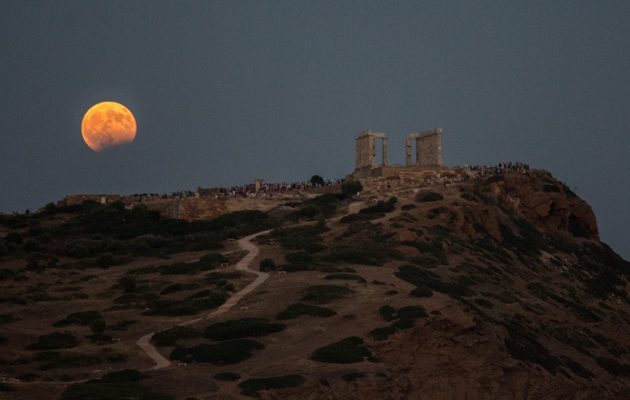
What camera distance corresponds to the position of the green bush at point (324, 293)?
4862 cm

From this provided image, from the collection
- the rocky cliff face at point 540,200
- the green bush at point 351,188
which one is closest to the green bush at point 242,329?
the green bush at point 351,188

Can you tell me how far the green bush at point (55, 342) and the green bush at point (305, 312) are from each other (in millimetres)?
9359

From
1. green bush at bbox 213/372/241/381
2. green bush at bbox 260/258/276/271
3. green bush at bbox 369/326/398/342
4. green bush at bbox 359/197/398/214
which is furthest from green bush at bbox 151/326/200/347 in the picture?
green bush at bbox 359/197/398/214

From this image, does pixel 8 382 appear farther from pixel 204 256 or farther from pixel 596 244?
pixel 596 244

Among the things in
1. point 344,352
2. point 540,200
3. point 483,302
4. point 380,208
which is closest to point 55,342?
point 344,352

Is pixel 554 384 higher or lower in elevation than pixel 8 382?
lower

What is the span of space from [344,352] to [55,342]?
43.4ft

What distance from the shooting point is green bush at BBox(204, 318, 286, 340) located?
44281 mm

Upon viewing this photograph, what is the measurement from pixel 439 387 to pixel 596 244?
5188 cm

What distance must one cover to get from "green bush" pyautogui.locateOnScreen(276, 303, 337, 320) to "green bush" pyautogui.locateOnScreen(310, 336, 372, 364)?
3648mm

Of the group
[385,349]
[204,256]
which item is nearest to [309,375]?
[385,349]

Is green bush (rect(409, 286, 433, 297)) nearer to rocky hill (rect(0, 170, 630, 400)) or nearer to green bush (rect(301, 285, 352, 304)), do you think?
rocky hill (rect(0, 170, 630, 400))

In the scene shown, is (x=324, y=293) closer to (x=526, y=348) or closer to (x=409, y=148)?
(x=526, y=348)

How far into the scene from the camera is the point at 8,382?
36.1 meters
